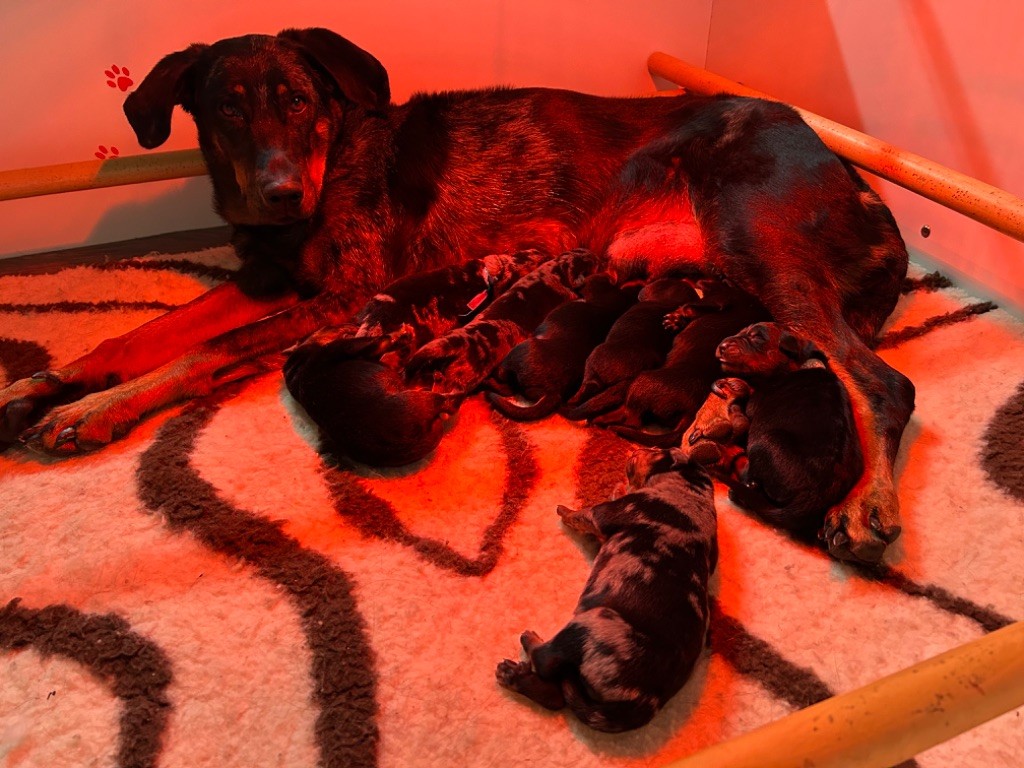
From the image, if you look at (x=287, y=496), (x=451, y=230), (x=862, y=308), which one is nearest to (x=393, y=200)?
(x=451, y=230)

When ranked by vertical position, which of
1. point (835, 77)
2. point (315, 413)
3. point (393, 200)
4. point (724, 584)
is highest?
point (835, 77)

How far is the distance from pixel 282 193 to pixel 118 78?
1.29 meters

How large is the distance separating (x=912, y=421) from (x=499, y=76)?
2.45 m

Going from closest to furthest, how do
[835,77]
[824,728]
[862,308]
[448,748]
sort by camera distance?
[824,728] < [448,748] < [862,308] < [835,77]

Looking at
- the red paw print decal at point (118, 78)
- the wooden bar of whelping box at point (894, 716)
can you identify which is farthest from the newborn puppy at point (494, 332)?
the red paw print decal at point (118, 78)

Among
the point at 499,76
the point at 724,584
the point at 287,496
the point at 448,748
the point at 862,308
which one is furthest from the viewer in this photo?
the point at 499,76

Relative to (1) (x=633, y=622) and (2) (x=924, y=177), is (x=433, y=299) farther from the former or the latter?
(2) (x=924, y=177)

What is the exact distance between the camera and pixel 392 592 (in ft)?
6.44

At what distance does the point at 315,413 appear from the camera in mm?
2305

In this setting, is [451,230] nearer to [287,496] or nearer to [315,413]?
[315,413]

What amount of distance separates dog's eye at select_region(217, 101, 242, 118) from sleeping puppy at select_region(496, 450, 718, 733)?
72.9 inches

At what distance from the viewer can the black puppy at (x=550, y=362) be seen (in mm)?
2518

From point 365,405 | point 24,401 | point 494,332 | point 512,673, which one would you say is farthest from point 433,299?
point 512,673

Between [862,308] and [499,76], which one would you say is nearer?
[862,308]
